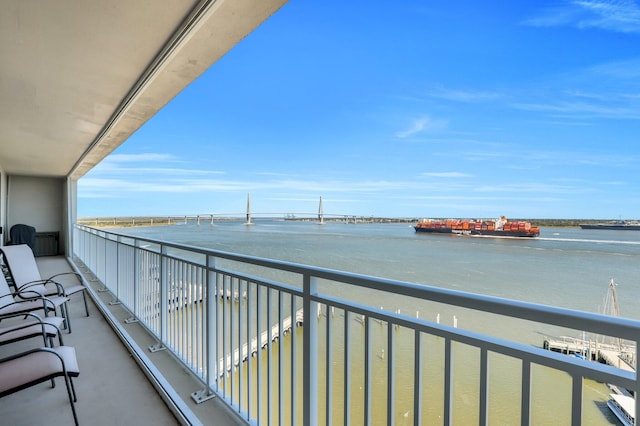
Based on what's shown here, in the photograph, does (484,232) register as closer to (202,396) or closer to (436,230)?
(436,230)

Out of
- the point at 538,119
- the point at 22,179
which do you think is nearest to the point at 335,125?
the point at 538,119

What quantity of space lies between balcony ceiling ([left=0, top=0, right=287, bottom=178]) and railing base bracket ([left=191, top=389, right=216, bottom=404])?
7.48 feet

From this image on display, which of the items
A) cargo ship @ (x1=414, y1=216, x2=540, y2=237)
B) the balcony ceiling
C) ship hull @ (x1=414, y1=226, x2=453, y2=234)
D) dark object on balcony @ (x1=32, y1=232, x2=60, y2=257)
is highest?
the balcony ceiling

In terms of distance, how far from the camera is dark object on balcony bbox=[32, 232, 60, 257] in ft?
28.0

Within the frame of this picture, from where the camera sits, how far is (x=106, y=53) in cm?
231

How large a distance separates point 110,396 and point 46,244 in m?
9.00

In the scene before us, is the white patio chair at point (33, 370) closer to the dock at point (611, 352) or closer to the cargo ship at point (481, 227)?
the dock at point (611, 352)

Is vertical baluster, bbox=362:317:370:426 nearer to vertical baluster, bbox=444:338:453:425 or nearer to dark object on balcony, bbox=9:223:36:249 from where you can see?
vertical baluster, bbox=444:338:453:425

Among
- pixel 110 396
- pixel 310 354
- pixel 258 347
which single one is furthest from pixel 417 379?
pixel 110 396

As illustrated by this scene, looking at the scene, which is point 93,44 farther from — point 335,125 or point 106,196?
point 335,125

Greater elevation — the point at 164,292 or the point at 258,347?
the point at 258,347

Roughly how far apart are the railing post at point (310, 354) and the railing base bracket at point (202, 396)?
3.11 feet

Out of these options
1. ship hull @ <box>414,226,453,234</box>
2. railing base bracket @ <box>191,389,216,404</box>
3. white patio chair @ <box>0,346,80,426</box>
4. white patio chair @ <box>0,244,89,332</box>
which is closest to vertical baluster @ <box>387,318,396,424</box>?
railing base bracket @ <box>191,389,216,404</box>

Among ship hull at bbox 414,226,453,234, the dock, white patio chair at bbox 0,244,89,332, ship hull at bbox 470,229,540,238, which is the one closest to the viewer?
the dock
